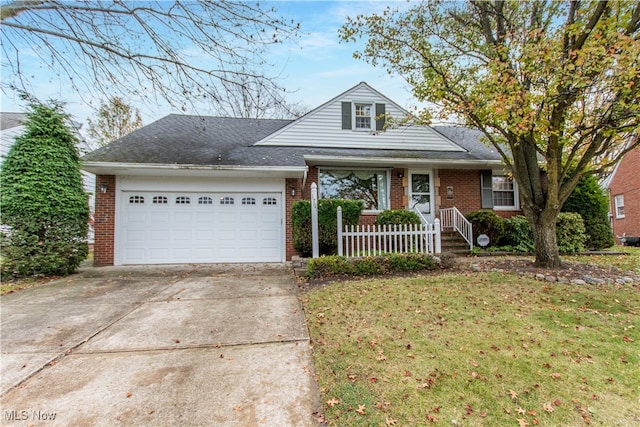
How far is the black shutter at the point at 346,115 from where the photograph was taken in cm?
1050

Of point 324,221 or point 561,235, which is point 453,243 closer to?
point 561,235

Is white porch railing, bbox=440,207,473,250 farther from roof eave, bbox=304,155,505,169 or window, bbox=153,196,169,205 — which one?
window, bbox=153,196,169,205

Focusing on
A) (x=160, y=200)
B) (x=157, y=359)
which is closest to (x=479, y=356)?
(x=157, y=359)

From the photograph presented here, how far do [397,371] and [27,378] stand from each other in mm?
3252

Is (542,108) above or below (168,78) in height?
below

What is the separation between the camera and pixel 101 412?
2.17 m

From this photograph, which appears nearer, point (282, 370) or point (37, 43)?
point (282, 370)

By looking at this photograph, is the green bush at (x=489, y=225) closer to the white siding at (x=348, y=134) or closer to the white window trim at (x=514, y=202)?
the white window trim at (x=514, y=202)

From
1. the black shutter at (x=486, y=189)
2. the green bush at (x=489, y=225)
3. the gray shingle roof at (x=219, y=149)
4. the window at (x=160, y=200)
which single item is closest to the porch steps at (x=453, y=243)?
the green bush at (x=489, y=225)

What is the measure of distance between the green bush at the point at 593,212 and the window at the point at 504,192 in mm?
1685

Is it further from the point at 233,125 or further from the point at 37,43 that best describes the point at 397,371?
the point at 233,125

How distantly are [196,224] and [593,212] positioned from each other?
12.8 metres

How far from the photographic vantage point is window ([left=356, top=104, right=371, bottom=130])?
10688mm

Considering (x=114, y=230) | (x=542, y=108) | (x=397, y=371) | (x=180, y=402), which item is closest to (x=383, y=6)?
(x=542, y=108)
